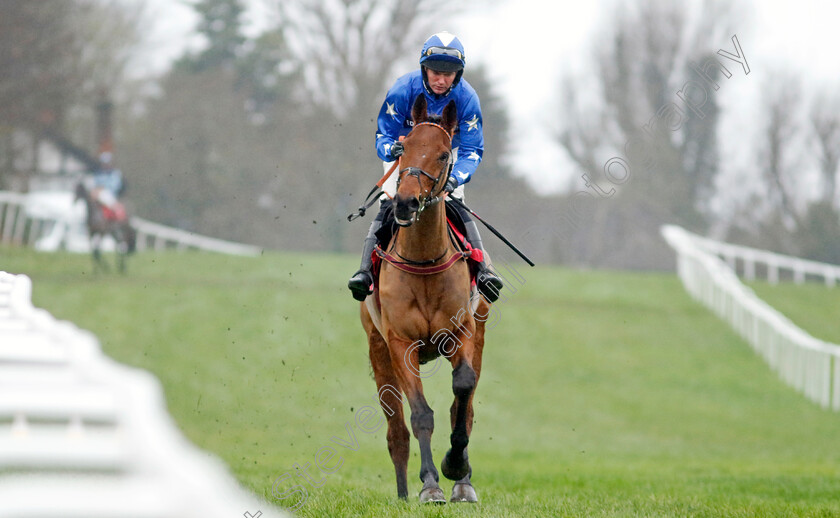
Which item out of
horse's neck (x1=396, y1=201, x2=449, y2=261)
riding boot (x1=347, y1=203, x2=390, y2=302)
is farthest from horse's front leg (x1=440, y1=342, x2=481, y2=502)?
riding boot (x1=347, y1=203, x2=390, y2=302)

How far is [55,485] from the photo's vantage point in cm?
215

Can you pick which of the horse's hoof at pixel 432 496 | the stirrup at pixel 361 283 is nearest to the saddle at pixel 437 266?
the stirrup at pixel 361 283

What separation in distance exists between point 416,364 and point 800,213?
102ft

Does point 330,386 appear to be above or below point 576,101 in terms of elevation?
below

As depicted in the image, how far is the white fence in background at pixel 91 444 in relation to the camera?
208 cm

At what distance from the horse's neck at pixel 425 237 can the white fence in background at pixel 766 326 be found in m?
12.2

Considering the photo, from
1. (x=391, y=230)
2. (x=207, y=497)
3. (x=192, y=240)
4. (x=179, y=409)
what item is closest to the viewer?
(x=207, y=497)

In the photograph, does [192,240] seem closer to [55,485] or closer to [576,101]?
[576,101]

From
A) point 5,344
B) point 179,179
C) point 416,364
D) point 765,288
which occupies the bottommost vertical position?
point 5,344

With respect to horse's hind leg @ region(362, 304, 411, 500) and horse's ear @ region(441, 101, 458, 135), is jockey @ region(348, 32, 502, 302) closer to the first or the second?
horse's ear @ region(441, 101, 458, 135)

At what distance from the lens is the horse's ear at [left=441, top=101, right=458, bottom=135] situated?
20.1ft

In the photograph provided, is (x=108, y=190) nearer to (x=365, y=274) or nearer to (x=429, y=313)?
(x=365, y=274)

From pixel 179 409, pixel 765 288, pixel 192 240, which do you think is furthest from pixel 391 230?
pixel 192 240

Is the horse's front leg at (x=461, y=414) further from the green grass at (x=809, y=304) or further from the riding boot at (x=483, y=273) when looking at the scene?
the green grass at (x=809, y=304)
